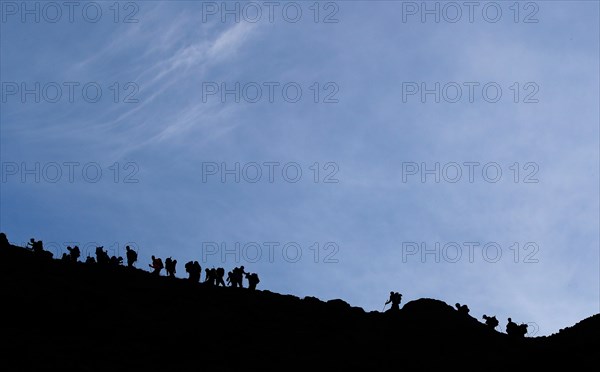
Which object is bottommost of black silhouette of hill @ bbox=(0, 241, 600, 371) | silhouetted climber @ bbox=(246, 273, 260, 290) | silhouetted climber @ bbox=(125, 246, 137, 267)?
black silhouette of hill @ bbox=(0, 241, 600, 371)

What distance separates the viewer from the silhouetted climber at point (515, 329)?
45250 mm

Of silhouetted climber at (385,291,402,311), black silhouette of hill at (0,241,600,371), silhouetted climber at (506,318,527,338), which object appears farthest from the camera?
silhouetted climber at (385,291,402,311)

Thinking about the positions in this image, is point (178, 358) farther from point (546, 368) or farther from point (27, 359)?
point (546, 368)

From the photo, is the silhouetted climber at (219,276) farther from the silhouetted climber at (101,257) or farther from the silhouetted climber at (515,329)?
the silhouetted climber at (515,329)

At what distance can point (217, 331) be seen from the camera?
41250mm

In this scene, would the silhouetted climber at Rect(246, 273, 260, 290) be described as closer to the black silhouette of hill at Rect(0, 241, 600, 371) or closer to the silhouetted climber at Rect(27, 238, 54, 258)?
the black silhouette of hill at Rect(0, 241, 600, 371)

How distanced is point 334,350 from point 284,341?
285 cm

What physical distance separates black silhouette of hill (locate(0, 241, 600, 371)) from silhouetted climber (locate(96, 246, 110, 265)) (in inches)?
45.8

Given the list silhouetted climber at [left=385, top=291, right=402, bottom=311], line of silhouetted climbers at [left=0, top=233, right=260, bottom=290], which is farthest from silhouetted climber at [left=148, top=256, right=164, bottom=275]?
silhouetted climber at [left=385, top=291, right=402, bottom=311]

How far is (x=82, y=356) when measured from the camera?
118ft

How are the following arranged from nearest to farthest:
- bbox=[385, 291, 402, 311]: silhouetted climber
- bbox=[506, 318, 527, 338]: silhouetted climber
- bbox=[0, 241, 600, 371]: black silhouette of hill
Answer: bbox=[0, 241, 600, 371]: black silhouette of hill, bbox=[506, 318, 527, 338]: silhouetted climber, bbox=[385, 291, 402, 311]: silhouetted climber

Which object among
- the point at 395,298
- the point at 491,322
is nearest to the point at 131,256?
the point at 395,298

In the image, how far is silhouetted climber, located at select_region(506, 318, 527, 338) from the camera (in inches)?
1781

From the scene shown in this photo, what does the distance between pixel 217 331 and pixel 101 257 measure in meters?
13.0
